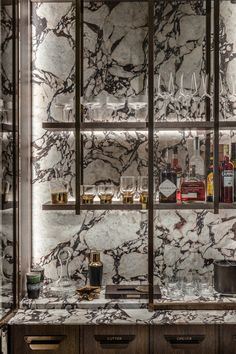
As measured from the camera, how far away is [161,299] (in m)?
2.71

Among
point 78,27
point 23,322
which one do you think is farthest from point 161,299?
point 78,27

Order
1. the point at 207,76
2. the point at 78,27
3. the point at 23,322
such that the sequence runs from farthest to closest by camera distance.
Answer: the point at 207,76 < the point at 78,27 < the point at 23,322

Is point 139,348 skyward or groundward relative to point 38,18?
groundward

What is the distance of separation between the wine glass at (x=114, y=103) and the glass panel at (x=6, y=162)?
0.67 metres

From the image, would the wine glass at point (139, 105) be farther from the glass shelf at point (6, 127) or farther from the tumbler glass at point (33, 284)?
the tumbler glass at point (33, 284)

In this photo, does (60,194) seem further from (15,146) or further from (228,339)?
(228,339)

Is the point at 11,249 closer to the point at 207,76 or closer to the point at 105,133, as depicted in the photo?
the point at 105,133

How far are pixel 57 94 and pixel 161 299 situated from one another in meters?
1.50

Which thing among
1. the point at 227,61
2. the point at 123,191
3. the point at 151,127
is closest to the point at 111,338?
the point at 123,191

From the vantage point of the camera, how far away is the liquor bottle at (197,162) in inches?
116

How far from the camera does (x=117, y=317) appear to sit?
2539mm

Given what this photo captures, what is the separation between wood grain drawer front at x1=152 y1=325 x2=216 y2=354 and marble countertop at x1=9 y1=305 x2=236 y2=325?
0.14ft

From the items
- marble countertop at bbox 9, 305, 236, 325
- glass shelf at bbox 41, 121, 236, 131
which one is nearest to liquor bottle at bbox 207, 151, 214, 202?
glass shelf at bbox 41, 121, 236, 131

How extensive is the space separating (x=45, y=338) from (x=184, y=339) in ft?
2.50
